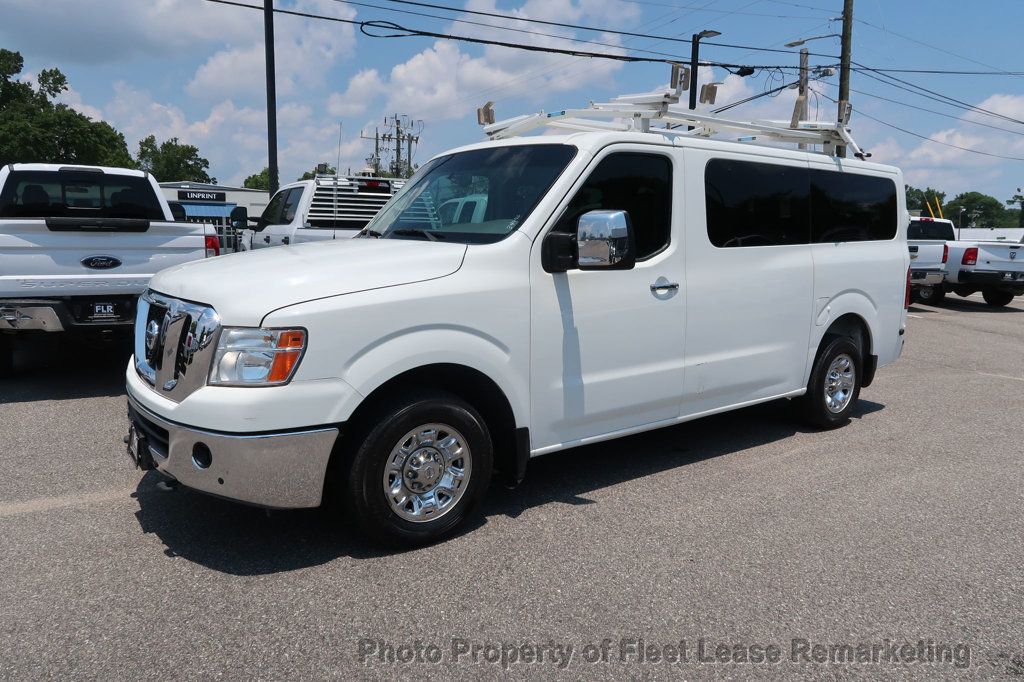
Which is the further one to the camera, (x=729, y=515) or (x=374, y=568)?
(x=729, y=515)

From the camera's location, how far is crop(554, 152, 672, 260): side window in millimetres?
4320

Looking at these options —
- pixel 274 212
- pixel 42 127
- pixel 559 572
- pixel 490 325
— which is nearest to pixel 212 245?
pixel 490 325

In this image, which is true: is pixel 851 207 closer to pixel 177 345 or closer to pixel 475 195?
pixel 475 195

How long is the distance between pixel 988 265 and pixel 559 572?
1629cm

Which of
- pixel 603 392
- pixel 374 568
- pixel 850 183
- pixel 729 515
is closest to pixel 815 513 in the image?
pixel 729 515

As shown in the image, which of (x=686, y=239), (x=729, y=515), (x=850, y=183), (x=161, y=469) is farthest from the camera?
(x=850, y=183)

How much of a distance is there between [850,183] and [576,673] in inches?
185

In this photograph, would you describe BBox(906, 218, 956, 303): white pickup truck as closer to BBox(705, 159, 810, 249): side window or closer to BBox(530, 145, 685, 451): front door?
BBox(705, 159, 810, 249): side window

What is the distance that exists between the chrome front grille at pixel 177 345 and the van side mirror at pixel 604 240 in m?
1.82

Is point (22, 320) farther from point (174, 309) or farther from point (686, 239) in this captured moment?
point (686, 239)

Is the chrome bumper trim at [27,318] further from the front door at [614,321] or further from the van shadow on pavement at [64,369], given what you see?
the front door at [614,321]

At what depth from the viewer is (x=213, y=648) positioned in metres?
2.95

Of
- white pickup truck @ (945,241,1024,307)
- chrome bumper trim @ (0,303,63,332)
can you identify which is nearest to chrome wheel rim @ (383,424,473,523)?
chrome bumper trim @ (0,303,63,332)

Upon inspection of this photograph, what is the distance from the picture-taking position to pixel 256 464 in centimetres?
336
